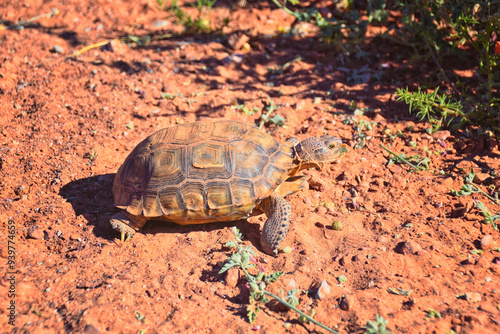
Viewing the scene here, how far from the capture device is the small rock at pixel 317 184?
424cm

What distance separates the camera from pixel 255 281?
300cm

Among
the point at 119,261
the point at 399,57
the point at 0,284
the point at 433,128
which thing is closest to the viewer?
the point at 0,284

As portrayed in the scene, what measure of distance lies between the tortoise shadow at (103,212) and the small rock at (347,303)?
1.06 metres

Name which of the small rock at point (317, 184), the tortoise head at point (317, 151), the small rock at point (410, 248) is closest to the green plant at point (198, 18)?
the tortoise head at point (317, 151)

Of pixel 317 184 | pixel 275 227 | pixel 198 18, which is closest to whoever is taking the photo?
pixel 275 227

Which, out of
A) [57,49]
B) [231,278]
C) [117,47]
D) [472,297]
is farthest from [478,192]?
[57,49]

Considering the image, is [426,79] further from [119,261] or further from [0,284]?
[0,284]

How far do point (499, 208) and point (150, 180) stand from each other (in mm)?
3647

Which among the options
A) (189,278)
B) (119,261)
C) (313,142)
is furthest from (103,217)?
(313,142)

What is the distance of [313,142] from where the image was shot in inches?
157

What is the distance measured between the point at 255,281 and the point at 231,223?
106 cm

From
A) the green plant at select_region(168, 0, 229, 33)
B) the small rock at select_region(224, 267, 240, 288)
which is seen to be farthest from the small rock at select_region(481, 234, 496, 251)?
the green plant at select_region(168, 0, 229, 33)

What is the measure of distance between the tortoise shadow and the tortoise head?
92 centimetres

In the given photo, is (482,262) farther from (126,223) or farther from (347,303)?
(126,223)
